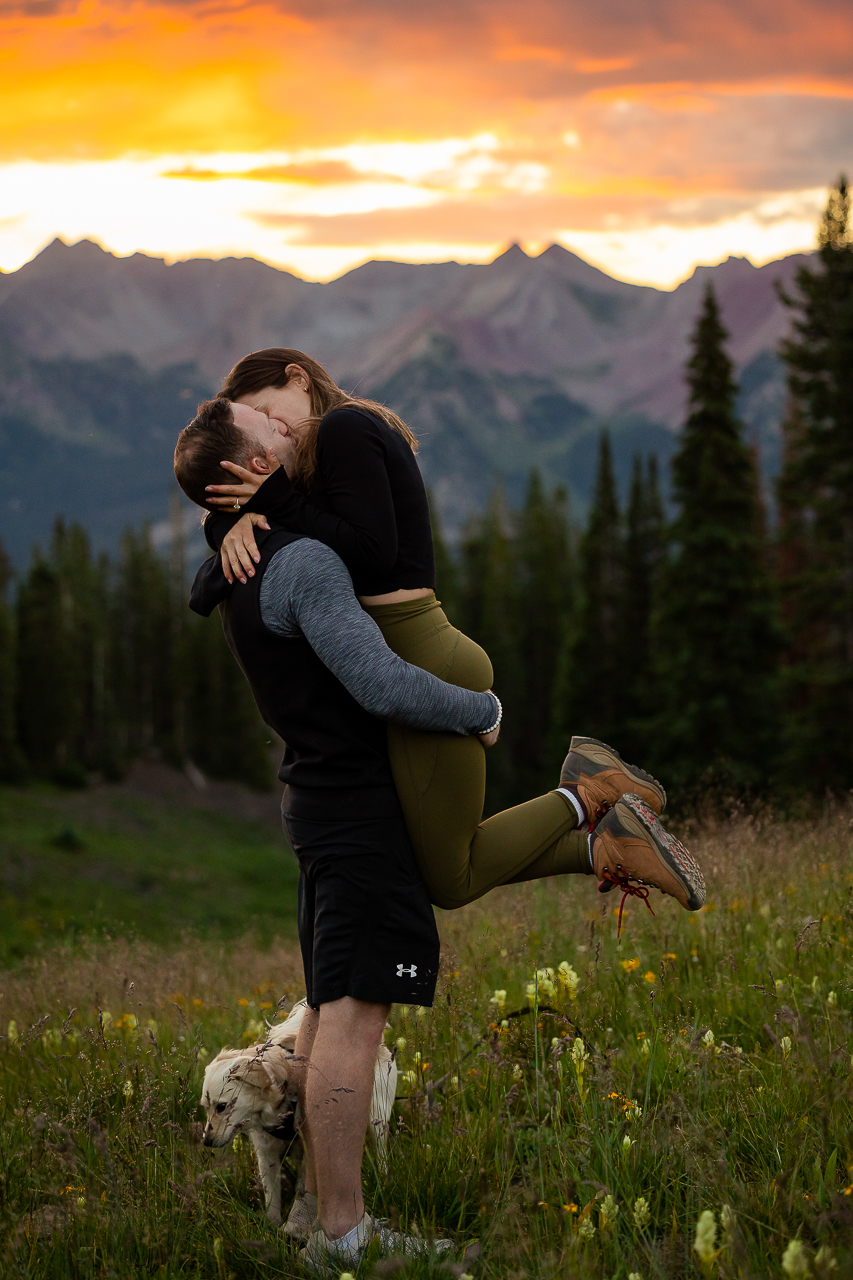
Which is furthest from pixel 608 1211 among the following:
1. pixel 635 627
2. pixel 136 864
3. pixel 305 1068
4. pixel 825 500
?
pixel 136 864

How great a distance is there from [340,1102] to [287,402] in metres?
2.21

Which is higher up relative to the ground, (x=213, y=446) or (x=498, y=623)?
(x=213, y=446)

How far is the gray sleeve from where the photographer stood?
2.98 m

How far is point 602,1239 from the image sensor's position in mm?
2574

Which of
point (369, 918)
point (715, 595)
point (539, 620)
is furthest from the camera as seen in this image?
point (539, 620)

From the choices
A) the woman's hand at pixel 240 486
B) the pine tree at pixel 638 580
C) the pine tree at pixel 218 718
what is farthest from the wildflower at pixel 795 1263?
the pine tree at pixel 218 718

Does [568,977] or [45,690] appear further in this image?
[45,690]

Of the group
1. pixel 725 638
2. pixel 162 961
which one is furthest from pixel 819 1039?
pixel 725 638

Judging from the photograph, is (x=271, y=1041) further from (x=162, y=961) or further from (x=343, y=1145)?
(x=162, y=961)

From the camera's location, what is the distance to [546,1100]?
11.2 feet

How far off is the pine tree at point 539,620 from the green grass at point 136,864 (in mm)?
19158

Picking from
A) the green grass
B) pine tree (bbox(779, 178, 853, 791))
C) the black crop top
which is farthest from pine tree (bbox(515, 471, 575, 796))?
the black crop top

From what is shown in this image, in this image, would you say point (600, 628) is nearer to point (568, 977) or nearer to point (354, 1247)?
point (568, 977)

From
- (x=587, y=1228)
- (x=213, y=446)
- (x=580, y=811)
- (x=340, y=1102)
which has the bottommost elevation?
(x=587, y=1228)
